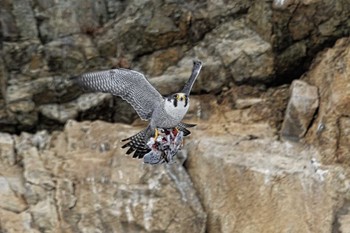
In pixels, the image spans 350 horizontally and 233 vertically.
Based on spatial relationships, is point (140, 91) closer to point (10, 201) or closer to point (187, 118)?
point (187, 118)

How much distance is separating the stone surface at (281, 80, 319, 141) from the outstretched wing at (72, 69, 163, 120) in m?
2.35

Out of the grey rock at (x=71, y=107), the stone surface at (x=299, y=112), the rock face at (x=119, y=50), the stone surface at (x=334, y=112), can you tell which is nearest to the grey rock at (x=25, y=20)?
the rock face at (x=119, y=50)

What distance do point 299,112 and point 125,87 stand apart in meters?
2.80

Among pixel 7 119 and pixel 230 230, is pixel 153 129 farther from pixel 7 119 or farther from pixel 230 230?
pixel 7 119

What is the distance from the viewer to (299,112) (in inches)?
383

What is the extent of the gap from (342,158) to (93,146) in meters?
3.68

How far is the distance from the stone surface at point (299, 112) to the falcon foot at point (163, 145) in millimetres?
1983

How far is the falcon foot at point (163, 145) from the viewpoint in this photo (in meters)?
8.45

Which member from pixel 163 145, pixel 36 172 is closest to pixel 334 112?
pixel 163 145

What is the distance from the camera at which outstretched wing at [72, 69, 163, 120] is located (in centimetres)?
838

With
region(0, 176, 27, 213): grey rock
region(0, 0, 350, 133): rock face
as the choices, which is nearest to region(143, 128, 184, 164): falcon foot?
region(0, 0, 350, 133): rock face

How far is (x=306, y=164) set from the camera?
919cm

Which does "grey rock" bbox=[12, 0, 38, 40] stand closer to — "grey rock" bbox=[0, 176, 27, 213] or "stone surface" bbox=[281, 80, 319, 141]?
"grey rock" bbox=[0, 176, 27, 213]

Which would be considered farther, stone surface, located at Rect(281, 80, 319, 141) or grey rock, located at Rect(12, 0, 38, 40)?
grey rock, located at Rect(12, 0, 38, 40)
